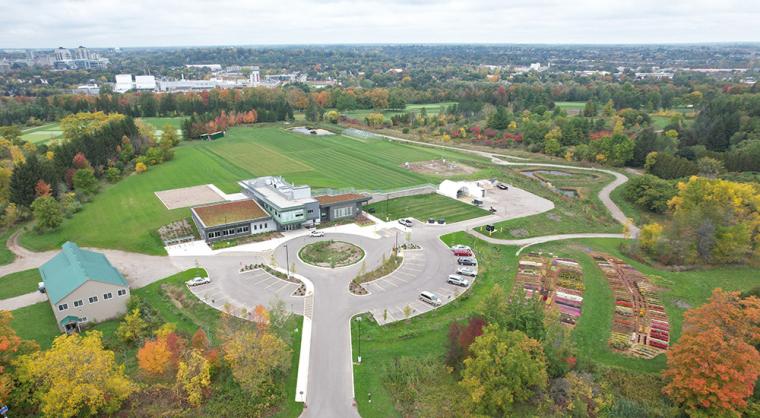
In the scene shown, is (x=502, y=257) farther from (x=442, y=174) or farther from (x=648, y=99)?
(x=648, y=99)

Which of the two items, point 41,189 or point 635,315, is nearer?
point 635,315

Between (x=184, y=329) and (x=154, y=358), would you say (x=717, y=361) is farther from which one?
(x=184, y=329)

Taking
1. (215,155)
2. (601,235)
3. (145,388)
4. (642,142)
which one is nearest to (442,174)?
(601,235)

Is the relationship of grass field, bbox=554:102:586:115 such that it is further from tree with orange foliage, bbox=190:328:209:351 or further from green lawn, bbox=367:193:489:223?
tree with orange foliage, bbox=190:328:209:351

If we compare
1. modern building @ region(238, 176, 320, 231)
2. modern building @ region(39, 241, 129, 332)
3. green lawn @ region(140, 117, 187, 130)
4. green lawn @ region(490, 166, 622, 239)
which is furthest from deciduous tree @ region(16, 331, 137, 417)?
green lawn @ region(140, 117, 187, 130)

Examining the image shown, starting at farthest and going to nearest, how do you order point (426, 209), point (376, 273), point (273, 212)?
point (426, 209), point (273, 212), point (376, 273)

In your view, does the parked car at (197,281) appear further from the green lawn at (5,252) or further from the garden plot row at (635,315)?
the garden plot row at (635,315)

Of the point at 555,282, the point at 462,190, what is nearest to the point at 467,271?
the point at 555,282
